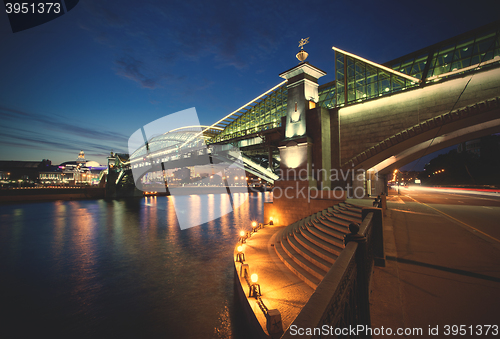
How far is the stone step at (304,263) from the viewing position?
682cm

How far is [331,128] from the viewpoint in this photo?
17391 millimetres

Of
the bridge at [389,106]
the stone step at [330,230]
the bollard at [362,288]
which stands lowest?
the stone step at [330,230]

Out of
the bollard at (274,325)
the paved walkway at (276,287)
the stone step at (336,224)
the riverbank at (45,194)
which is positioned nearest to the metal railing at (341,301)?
the bollard at (274,325)

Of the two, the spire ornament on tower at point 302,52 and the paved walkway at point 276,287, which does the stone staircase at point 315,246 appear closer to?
the paved walkway at point 276,287

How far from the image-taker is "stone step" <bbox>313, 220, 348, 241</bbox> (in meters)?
8.36

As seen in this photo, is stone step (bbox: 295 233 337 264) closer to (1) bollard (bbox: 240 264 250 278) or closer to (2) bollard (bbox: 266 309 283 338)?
(1) bollard (bbox: 240 264 250 278)

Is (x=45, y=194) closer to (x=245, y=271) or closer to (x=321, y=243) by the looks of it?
(x=245, y=271)

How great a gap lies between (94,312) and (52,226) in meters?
24.6

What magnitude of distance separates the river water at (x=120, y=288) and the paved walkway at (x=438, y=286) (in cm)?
487

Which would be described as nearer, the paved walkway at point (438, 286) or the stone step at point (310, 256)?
the paved walkway at point (438, 286)

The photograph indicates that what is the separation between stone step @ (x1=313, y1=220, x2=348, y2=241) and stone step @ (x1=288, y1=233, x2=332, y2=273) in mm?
1229

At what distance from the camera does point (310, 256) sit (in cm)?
783

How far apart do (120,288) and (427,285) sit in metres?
11.5

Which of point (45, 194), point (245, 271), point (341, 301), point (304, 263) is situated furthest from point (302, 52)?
point (45, 194)
